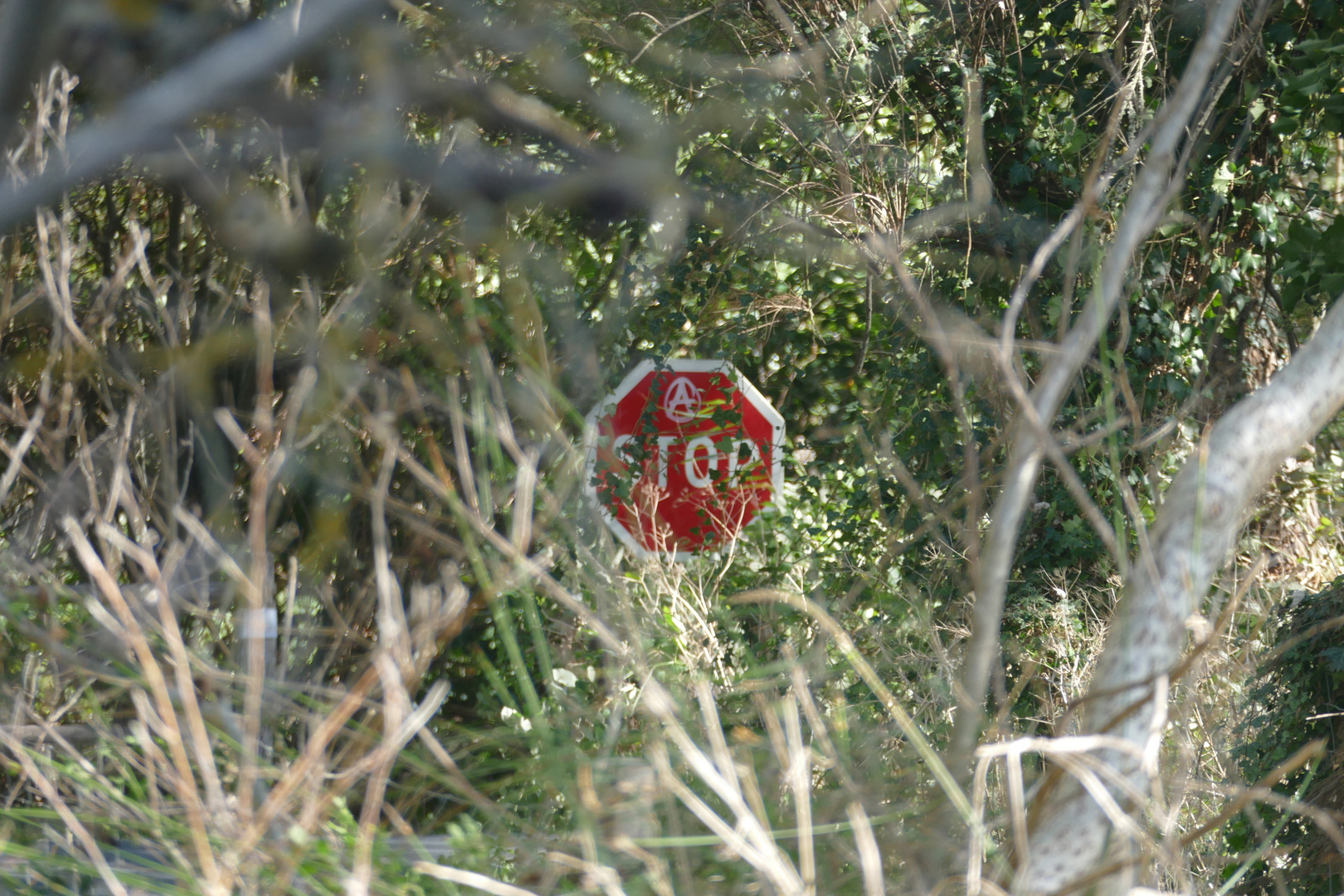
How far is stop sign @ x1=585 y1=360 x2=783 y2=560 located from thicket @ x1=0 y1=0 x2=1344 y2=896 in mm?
204

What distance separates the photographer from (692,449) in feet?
15.5

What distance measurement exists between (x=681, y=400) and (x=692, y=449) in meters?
0.27

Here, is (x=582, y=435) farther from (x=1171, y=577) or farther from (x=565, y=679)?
(x=1171, y=577)

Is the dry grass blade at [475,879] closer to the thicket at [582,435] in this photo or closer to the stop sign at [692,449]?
the thicket at [582,435]

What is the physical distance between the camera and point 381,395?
5.75 ft

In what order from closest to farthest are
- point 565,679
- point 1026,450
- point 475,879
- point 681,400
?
point 475,879 < point 1026,450 < point 565,679 < point 681,400

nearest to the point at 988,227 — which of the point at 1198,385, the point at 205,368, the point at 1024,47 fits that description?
the point at 1024,47

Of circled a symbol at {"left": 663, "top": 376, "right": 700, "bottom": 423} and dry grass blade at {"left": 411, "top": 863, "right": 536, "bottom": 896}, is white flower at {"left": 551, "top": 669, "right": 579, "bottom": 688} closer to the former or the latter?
dry grass blade at {"left": 411, "top": 863, "right": 536, "bottom": 896}

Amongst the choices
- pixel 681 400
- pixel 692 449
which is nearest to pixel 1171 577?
pixel 692 449

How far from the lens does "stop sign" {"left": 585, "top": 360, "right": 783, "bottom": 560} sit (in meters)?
4.66

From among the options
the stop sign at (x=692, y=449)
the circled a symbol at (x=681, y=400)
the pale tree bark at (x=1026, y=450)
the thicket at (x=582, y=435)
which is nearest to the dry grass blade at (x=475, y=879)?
the thicket at (x=582, y=435)

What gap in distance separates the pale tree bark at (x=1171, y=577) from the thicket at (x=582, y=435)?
2 cm

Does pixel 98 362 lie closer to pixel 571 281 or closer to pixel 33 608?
pixel 33 608

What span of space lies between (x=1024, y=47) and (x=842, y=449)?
2046 millimetres
